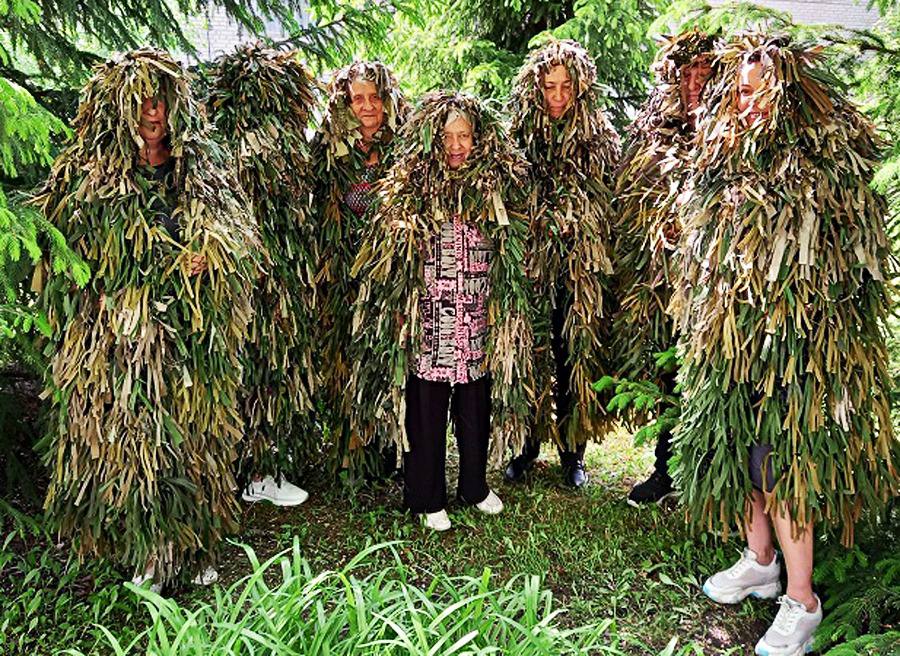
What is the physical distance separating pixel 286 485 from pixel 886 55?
9.43 feet

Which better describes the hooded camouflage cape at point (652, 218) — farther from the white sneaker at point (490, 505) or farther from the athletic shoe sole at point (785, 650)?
the athletic shoe sole at point (785, 650)

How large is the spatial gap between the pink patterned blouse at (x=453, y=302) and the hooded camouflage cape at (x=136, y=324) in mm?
832

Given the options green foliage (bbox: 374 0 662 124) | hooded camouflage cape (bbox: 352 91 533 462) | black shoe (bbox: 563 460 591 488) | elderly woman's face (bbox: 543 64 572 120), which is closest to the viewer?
hooded camouflage cape (bbox: 352 91 533 462)

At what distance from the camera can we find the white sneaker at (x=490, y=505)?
377cm

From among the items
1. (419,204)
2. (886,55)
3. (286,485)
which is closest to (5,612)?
(286,485)

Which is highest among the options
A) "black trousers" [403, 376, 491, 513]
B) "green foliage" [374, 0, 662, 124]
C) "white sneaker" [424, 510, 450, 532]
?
"green foliage" [374, 0, 662, 124]

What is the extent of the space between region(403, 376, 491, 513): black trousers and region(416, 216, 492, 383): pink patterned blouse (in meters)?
0.09

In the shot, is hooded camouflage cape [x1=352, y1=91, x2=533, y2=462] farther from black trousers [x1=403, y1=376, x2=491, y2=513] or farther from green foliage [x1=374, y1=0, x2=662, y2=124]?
green foliage [x1=374, y1=0, x2=662, y2=124]

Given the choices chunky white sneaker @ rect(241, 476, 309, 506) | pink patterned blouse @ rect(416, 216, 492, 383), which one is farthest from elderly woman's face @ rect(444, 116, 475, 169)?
chunky white sneaker @ rect(241, 476, 309, 506)

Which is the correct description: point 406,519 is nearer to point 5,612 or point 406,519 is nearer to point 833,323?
point 5,612

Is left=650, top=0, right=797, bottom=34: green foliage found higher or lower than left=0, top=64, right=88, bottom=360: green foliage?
higher

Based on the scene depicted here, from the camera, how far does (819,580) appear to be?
9.66ft

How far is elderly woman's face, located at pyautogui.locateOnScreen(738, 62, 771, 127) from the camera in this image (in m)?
2.62

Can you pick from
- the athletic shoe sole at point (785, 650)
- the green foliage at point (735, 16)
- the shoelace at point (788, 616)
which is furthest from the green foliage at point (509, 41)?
the athletic shoe sole at point (785, 650)
